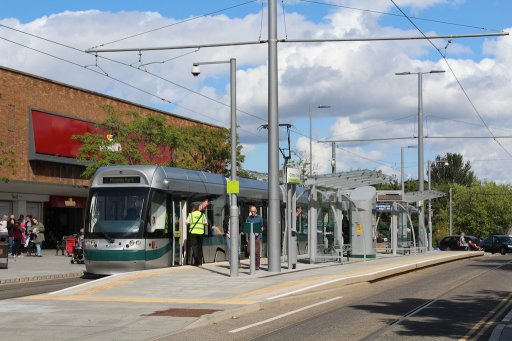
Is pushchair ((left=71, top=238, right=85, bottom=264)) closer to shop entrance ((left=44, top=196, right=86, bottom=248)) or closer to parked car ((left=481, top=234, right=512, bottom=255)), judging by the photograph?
shop entrance ((left=44, top=196, right=86, bottom=248))

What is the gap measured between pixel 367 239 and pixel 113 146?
13.7m

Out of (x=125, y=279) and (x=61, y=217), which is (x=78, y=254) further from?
(x=61, y=217)

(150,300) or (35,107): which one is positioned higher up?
(35,107)

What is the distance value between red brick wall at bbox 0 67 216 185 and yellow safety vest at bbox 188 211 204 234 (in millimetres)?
13896

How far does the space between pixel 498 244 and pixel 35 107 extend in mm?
35674

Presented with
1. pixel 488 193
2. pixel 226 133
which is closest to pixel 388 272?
pixel 226 133

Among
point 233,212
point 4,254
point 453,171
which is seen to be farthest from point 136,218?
point 453,171

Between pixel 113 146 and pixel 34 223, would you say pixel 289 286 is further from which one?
pixel 113 146

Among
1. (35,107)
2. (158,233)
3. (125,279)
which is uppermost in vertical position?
(35,107)

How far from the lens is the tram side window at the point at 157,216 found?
2158 centimetres

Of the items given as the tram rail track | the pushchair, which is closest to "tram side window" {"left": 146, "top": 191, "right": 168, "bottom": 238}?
the pushchair

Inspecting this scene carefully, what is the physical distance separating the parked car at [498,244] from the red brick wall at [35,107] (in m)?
31.0

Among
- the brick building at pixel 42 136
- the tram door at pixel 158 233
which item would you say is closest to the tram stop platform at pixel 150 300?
the tram door at pixel 158 233

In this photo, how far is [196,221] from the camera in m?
23.0
